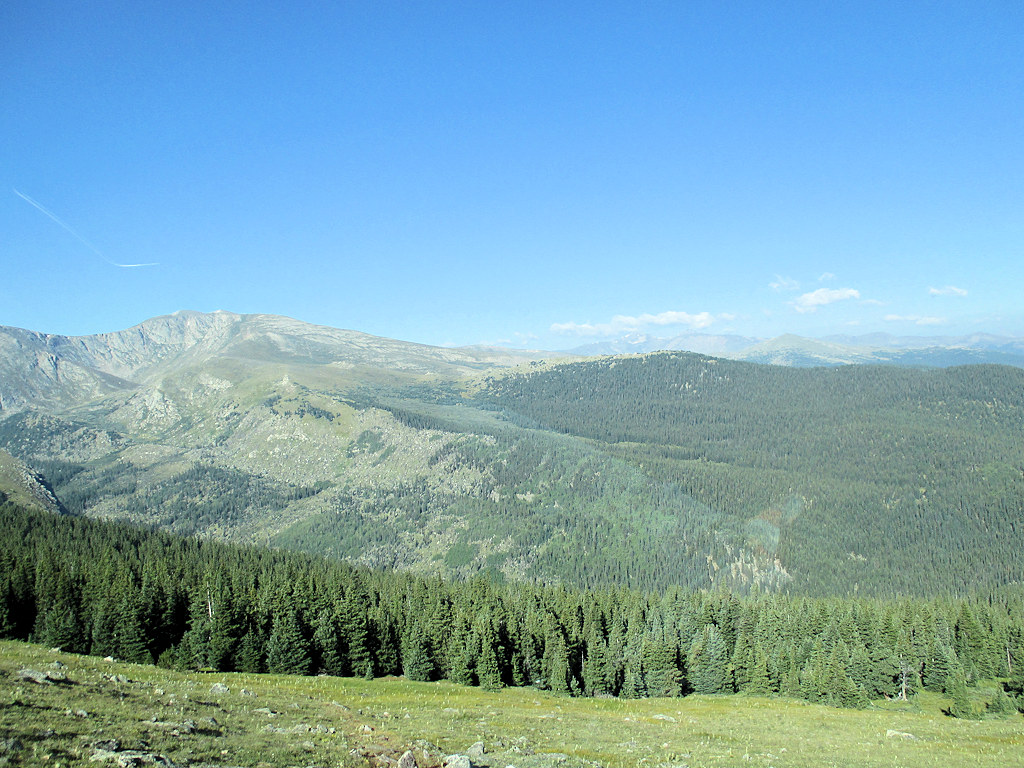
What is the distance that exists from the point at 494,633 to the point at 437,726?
151ft

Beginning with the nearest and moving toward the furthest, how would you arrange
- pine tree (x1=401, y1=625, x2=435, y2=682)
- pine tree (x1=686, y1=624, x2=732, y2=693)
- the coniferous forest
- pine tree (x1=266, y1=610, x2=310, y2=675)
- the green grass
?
the green grass < the coniferous forest < pine tree (x1=266, y1=610, x2=310, y2=675) < pine tree (x1=401, y1=625, x2=435, y2=682) < pine tree (x1=686, y1=624, x2=732, y2=693)

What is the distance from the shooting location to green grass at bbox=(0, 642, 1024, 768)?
2572 cm

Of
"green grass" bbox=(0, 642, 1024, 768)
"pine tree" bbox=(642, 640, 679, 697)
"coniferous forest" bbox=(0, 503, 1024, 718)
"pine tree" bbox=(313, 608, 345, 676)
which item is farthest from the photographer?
"pine tree" bbox=(642, 640, 679, 697)

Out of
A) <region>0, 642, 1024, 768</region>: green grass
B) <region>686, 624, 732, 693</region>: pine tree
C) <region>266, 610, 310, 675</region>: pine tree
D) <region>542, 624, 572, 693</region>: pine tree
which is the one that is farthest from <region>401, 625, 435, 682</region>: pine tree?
<region>686, 624, 732, 693</region>: pine tree

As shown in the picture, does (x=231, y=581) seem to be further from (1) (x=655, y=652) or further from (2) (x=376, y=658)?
(1) (x=655, y=652)

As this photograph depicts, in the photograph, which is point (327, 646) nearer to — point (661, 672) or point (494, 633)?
point (494, 633)

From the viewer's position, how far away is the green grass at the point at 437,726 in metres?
25.7

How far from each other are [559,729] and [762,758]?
54.6 ft

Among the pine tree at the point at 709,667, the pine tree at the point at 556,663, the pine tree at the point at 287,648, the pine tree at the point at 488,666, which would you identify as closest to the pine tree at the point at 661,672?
the pine tree at the point at 709,667

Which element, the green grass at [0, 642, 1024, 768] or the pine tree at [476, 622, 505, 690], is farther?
the pine tree at [476, 622, 505, 690]

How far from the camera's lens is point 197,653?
247 feet

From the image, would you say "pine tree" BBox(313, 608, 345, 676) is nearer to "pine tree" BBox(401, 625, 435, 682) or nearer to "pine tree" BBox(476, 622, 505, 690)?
"pine tree" BBox(401, 625, 435, 682)

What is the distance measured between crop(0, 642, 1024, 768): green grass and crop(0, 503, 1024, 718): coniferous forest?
7.51 meters

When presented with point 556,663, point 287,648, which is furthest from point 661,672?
point 287,648
